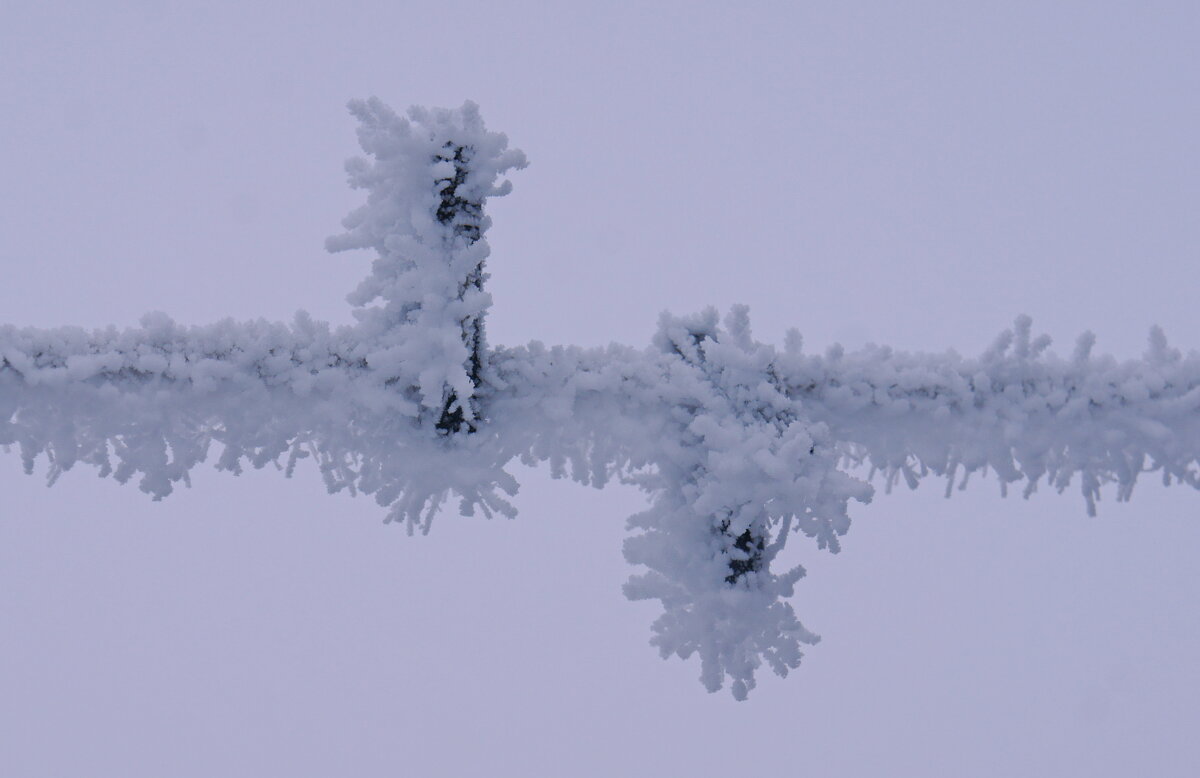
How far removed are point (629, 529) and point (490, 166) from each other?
1.19ft

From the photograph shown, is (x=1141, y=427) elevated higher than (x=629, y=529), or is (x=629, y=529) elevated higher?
(x=1141, y=427)

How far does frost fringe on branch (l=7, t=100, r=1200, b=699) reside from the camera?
78 cm

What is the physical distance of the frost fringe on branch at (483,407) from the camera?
2.55 feet

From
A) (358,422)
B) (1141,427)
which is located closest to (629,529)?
(358,422)

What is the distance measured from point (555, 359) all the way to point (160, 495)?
364mm

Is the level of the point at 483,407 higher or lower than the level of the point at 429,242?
lower

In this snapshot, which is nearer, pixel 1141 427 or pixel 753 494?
pixel 753 494

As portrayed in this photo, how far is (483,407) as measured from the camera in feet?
2.78

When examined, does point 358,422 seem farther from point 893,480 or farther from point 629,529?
point 893,480

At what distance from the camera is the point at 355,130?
2.65 feet

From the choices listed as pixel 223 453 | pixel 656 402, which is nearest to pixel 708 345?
pixel 656 402

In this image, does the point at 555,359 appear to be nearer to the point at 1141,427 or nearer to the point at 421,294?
the point at 421,294

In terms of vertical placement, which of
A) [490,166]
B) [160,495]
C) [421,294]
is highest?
[490,166]

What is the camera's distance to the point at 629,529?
2.88 ft
